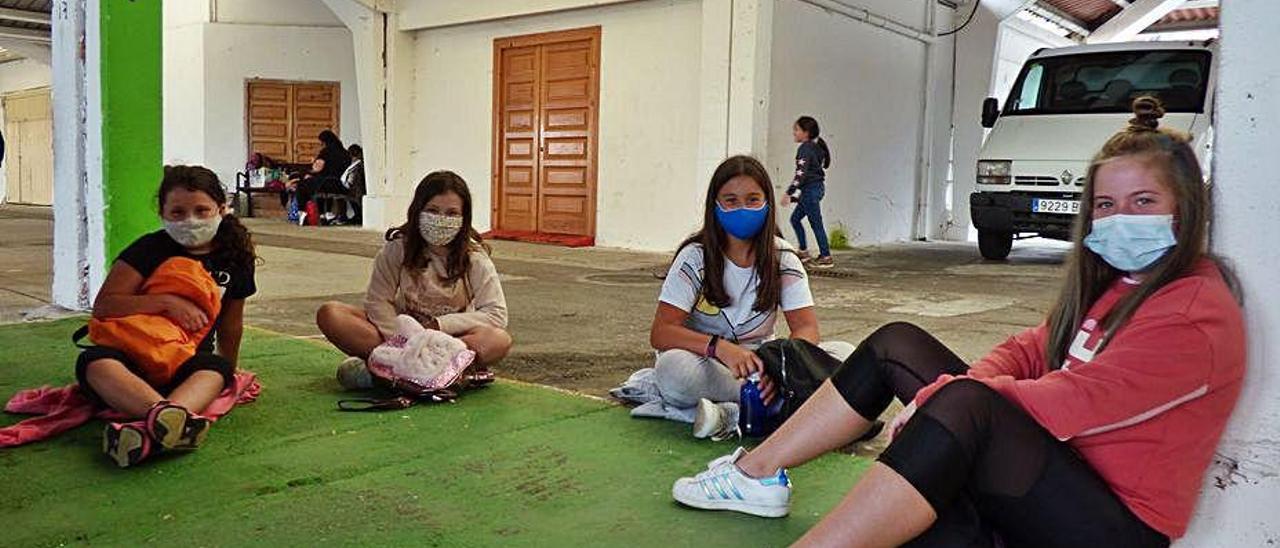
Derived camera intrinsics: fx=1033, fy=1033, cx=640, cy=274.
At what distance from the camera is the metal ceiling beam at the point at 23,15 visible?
55.1 ft

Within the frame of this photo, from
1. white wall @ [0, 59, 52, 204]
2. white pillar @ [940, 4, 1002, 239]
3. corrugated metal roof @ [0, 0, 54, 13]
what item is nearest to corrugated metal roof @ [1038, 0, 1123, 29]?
white pillar @ [940, 4, 1002, 239]

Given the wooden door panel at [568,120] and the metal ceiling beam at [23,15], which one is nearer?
the wooden door panel at [568,120]

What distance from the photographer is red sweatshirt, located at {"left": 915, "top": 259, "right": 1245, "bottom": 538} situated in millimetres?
1618

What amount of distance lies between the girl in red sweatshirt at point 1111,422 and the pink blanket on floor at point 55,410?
6.80ft

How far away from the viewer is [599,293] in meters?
6.85

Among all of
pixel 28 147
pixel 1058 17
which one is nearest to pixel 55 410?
pixel 1058 17

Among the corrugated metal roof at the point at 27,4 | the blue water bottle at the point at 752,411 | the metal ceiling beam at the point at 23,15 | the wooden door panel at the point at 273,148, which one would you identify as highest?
the corrugated metal roof at the point at 27,4

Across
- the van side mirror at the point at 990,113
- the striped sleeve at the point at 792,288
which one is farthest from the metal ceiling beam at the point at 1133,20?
the striped sleeve at the point at 792,288

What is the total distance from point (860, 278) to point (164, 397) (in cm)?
620

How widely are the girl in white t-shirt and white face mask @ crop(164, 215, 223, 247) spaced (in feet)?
4.51

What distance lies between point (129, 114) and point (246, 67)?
11.6 metres

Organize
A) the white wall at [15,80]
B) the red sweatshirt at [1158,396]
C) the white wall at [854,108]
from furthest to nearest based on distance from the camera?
1. the white wall at [15,80]
2. the white wall at [854,108]
3. the red sweatshirt at [1158,396]

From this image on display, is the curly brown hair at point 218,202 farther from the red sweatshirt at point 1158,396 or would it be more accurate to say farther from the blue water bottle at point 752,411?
the red sweatshirt at point 1158,396

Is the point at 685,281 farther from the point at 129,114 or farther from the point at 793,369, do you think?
the point at 129,114
